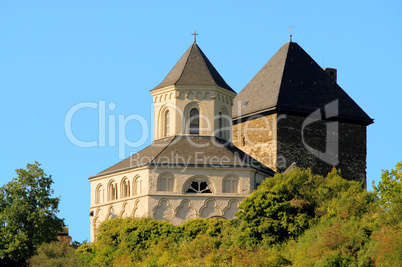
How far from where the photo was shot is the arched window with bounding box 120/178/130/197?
67312 millimetres

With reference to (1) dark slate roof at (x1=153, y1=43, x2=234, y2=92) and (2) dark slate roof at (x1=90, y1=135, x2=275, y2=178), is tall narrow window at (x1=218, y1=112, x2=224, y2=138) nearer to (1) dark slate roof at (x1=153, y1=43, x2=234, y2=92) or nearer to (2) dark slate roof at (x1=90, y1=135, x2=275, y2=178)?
(2) dark slate roof at (x1=90, y1=135, x2=275, y2=178)

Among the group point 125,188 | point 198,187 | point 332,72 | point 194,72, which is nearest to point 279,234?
point 198,187

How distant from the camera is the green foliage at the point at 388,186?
57.5 metres

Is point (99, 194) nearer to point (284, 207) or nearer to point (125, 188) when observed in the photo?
point (125, 188)

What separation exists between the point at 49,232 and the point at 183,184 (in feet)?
29.3

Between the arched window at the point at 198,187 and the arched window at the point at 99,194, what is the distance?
6.47m

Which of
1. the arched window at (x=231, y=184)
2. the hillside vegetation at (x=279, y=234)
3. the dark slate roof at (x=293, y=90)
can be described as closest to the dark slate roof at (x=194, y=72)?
the dark slate roof at (x=293, y=90)

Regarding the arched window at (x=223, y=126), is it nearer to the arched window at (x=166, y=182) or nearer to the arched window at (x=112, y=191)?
the arched window at (x=166, y=182)

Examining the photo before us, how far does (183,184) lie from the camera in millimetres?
65688

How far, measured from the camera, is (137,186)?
6656 centimetres

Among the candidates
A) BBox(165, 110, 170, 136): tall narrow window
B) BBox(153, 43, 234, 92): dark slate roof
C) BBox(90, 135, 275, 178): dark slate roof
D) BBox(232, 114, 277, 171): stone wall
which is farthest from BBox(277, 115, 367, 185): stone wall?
BBox(165, 110, 170, 136): tall narrow window

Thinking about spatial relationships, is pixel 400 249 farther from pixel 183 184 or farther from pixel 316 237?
pixel 183 184

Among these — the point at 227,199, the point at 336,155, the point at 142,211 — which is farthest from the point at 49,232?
the point at 336,155

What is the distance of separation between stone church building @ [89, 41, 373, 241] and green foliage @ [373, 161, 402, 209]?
33.9ft
